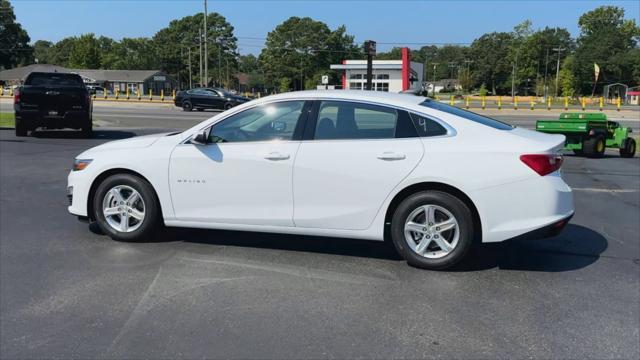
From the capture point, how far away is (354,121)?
5.13 meters

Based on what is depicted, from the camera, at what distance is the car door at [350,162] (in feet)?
16.0

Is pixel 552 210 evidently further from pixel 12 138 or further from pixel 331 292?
pixel 12 138

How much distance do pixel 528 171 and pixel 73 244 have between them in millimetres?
4313

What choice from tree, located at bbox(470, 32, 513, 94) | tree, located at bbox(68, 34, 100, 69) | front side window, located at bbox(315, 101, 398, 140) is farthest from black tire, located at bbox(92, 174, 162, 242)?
tree, located at bbox(470, 32, 513, 94)

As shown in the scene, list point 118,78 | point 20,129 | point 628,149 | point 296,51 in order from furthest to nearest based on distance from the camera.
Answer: point 296,51, point 118,78, point 20,129, point 628,149

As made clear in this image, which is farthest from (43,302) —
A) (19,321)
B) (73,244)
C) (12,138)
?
(12,138)

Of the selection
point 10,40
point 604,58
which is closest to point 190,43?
point 10,40

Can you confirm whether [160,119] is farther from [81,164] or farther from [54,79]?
[81,164]

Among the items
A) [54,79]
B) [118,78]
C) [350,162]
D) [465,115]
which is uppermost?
[118,78]

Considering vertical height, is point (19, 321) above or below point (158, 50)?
below

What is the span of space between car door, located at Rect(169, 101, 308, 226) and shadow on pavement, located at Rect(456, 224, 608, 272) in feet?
5.83

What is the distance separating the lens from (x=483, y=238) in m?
4.75

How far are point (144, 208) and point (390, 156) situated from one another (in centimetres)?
246

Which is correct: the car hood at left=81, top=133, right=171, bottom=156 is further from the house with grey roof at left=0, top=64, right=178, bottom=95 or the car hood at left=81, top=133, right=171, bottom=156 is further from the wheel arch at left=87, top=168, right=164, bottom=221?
the house with grey roof at left=0, top=64, right=178, bottom=95
